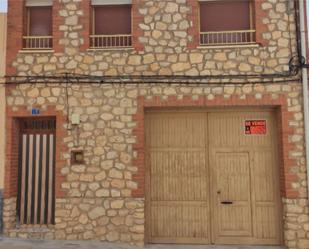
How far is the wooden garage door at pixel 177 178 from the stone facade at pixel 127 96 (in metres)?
0.43

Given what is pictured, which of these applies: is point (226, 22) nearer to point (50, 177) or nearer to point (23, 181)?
point (50, 177)

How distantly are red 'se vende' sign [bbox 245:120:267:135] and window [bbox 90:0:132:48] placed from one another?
→ 10.8 ft

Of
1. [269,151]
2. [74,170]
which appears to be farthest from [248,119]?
[74,170]

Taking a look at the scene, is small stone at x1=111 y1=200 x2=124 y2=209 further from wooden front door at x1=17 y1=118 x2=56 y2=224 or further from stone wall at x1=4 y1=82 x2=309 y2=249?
wooden front door at x1=17 y1=118 x2=56 y2=224

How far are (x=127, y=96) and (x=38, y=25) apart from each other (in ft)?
9.21

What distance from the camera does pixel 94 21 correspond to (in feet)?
26.9

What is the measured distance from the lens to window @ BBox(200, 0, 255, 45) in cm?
799

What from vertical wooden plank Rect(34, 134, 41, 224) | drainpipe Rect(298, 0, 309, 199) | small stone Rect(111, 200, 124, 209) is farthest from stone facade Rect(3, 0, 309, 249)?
vertical wooden plank Rect(34, 134, 41, 224)

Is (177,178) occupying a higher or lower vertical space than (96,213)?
higher

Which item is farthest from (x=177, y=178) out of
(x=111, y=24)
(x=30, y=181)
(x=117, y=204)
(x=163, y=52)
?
(x=111, y=24)

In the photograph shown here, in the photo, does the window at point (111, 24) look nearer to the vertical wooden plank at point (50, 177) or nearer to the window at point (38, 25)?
the window at point (38, 25)

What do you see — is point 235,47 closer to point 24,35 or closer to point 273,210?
point 273,210

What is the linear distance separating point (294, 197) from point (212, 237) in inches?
77.2

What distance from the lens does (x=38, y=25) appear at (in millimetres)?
8273
